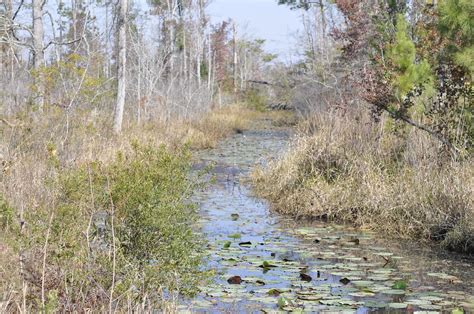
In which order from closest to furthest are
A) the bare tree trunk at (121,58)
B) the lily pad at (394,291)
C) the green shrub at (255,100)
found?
the lily pad at (394,291)
the bare tree trunk at (121,58)
the green shrub at (255,100)

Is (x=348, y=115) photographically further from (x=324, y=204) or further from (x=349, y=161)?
(x=324, y=204)

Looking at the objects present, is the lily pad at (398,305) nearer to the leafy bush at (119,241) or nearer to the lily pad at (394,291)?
the lily pad at (394,291)

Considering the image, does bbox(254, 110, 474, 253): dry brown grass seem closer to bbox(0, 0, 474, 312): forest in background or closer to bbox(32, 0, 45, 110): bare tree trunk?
bbox(0, 0, 474, 312): forest in background

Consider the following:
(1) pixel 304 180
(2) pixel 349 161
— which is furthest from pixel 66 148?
(2) pixel 349 161

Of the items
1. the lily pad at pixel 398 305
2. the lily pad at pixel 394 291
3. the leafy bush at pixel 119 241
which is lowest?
the lily pad at pixel 398 305

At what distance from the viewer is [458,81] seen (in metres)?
8.88

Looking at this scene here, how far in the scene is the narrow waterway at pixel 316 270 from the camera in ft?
17.1

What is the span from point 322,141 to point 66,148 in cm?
392

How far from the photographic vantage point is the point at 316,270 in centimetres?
631

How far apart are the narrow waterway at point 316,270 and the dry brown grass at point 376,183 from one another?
1.15 ft

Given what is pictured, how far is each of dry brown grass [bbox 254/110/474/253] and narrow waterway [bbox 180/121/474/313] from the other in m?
0.35

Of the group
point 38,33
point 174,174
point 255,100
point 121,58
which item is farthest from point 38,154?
point 255,100

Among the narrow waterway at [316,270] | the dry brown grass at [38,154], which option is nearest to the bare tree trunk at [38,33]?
the dry brown grass at [38,154]

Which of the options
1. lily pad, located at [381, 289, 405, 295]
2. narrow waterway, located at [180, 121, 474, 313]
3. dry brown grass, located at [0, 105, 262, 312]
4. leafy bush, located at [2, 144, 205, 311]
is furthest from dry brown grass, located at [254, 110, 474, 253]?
leafy bush, located at [2, 144, 205, 311]
